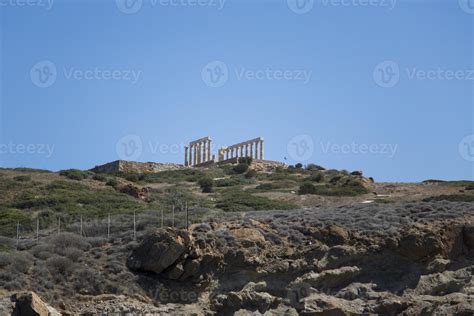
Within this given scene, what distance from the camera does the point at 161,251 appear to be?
28.7m

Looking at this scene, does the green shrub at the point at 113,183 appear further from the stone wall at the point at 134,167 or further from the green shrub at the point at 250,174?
the green shrub at the point at 250,174

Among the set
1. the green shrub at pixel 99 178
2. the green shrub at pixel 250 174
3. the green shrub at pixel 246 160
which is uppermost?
the green shrub at pixel 246 160

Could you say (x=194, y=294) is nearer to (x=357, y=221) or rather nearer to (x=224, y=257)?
(x=224, y=257)

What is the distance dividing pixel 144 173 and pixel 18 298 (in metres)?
43.4

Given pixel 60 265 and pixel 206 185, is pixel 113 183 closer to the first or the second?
pixel 206 185

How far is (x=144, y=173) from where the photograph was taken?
67.9 m

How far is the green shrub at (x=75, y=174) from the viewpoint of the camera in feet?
186

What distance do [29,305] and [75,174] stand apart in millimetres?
33371

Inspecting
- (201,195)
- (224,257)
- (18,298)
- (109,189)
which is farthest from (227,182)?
(18,298)

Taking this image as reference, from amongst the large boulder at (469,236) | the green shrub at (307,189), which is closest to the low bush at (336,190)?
the green shrub at (307,189)

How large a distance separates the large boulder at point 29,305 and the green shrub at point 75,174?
3200 centimetres

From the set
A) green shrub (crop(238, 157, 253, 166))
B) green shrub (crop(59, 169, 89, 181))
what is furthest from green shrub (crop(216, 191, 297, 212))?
green shrub (crop(238, 157, 253, 166))

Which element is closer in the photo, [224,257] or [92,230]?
[224,257]

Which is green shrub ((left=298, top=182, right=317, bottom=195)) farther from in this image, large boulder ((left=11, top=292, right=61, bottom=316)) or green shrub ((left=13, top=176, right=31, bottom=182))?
large boulder ((left=11, top=292, right=61, bottom=316))
